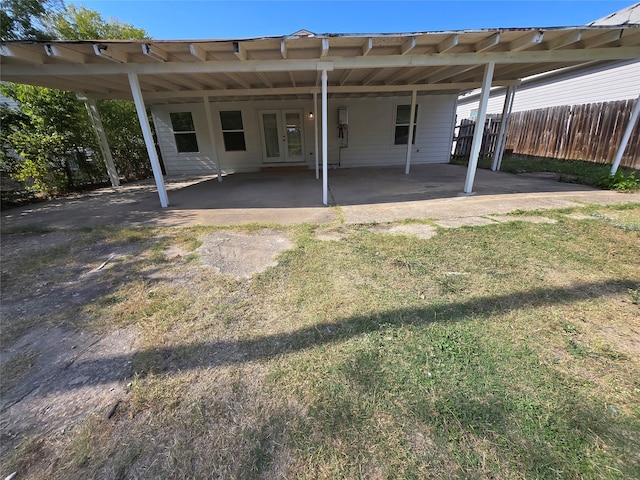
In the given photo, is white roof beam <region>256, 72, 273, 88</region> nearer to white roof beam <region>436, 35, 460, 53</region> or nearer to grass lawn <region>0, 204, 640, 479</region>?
white roof beam <region>436, 35, 460, 53</region>

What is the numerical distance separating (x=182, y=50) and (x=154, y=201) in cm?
336

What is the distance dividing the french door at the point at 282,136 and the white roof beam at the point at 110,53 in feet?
18.3

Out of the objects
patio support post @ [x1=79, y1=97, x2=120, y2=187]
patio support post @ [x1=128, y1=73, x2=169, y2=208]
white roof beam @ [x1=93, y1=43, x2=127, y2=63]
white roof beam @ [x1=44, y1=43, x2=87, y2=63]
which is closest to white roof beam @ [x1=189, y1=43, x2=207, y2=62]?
white roof beam @ [x1=93, y1=43, x2=127, y2=63]

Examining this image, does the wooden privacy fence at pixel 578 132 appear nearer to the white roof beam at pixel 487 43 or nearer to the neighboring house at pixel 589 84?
the neighboring house at pixel 589 84

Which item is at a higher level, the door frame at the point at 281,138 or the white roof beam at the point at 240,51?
the white roof beam at the point at 240,51

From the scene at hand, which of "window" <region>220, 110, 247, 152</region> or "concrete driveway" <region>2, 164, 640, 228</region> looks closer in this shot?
"concrete driveway" <region>2, 164, 640, 228</region>

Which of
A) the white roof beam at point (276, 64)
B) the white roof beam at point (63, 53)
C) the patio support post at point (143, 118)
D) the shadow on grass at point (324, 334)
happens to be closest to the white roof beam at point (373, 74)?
the white roof beam at point (276, 64)

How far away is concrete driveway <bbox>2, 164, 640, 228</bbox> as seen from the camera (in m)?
4.75

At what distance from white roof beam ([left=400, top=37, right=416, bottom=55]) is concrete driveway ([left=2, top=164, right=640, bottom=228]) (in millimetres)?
2537

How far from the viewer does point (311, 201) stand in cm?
578

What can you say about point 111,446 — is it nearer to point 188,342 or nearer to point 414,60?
point 188,342

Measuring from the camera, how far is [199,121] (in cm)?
977

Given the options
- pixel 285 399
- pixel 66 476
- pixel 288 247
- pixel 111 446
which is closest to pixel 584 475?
pixel 285 399

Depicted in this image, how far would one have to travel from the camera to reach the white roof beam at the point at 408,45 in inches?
163
